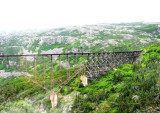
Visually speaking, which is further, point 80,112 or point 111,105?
point 80,112

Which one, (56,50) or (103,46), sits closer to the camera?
(103,46)

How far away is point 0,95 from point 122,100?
209 feet

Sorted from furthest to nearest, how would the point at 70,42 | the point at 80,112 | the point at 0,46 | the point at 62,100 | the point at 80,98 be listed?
the point at 0,46 → the point at 70,42 → the point at 62,100 → the point at 80,98 → the point at 80,112

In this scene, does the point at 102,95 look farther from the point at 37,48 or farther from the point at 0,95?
the point at 37,48

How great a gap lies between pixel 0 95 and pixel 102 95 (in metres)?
59.3

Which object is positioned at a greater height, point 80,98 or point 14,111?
point 80,98

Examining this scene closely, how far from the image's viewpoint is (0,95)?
200 ft

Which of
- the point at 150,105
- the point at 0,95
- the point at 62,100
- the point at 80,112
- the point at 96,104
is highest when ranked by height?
the point at 150,105

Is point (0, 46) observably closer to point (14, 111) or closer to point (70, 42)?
point (70, 42)

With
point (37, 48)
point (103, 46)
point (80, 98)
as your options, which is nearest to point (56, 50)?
point (37, 48)

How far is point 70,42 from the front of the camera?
15450 cm

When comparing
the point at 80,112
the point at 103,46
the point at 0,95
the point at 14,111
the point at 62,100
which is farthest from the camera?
the point at 103,46

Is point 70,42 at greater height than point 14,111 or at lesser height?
greater

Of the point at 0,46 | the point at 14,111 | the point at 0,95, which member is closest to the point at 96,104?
the point at 14,111
